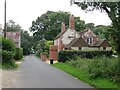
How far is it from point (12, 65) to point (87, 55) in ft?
66.2

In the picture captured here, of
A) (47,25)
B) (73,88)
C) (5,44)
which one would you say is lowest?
(73,88)

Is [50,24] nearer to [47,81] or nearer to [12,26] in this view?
[12,26]

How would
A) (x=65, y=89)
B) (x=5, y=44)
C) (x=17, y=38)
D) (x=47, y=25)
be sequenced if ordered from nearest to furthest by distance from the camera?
(x=65, y=89)
(x=5, y=44)
(x=17, y=38)
(x=47, y=25)

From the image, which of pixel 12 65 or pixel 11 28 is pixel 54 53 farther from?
pixel 11 28

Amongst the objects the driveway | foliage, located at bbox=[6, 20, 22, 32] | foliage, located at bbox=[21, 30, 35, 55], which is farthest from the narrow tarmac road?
foliage, located at bbox=[6, 20, 22, 32]

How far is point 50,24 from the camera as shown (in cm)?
10988

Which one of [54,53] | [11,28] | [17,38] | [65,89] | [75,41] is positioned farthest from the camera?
[11,28]

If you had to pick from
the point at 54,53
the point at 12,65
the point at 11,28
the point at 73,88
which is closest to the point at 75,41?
the point at 54,53

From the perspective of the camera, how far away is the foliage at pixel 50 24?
10525cm

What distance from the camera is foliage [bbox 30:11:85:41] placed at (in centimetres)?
10525

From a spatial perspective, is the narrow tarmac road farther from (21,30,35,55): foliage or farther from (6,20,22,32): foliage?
(6,20,22,32): foliage

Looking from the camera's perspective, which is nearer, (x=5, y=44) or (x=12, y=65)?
(x=12, y=65)

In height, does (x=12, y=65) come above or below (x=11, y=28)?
below

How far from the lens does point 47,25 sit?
111m
